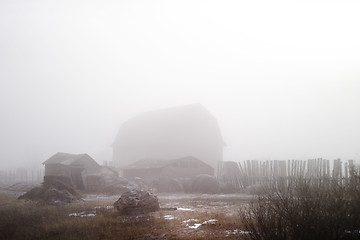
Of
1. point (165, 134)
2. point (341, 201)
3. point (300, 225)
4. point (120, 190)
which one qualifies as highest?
point (165, 134)

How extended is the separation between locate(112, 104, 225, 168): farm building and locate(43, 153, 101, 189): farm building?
1820 centimetres

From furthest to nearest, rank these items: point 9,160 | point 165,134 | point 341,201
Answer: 1. point 9,160
2. point 165,134
3. point 341,201

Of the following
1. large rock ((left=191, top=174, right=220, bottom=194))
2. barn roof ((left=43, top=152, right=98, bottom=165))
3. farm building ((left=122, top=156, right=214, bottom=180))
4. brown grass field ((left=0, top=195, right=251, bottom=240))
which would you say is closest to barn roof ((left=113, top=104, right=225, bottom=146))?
farm building ((left=122, top=156, right=214, bottom=180))

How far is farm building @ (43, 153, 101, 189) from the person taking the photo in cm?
3133

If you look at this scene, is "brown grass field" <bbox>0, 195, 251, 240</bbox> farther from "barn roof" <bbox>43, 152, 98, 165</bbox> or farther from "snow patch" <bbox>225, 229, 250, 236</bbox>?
"barn roof" <bbox>43, 152, 98, 165</bbox>

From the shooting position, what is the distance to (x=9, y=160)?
129625mm

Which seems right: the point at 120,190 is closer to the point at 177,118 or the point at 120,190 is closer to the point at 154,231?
the point at 154,231

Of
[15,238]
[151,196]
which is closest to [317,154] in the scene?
[151,196]

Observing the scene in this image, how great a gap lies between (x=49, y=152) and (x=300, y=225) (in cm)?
13861

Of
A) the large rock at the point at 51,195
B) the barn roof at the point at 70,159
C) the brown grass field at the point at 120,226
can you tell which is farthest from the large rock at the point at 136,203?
the barn roof at the point at 70,159

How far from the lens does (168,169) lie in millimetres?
33969

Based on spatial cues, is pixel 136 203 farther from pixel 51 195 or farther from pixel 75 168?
pixel 75 168

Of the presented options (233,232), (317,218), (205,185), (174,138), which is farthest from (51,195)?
(174,138)

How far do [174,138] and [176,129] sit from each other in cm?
158
